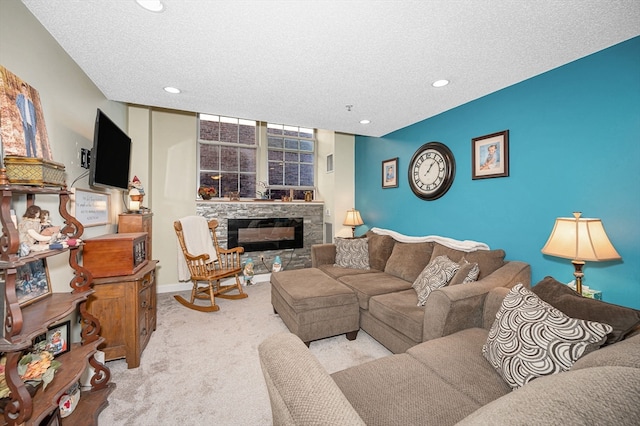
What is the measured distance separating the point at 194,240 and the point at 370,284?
2.46 metres

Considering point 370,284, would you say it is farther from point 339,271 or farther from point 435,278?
point 435,278

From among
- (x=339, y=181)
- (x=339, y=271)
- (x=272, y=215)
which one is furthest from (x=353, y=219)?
(x=272, y=215)

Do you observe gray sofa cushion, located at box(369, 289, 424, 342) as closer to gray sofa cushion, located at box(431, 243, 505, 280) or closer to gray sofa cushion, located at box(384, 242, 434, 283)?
gray sofa cushion, located at box(384, 242, 434, 283)

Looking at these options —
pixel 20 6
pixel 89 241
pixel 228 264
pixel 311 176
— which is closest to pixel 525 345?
pixel 89 241

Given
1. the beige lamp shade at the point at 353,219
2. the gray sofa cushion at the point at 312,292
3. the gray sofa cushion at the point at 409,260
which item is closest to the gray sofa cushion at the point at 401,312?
the gray sofa cushion at the point at 312,292

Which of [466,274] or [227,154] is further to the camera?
[227,154]

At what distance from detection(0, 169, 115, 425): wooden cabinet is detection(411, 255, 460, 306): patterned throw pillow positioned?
234 centimetres

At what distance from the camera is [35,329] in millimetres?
1126

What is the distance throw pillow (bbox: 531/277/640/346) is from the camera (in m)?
1.14

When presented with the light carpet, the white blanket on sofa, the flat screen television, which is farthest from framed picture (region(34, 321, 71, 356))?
the white blanket on sofa

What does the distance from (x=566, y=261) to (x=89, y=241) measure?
3.74 metres

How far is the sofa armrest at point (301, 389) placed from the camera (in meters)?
0.70

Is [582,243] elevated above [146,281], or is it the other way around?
[582,243]

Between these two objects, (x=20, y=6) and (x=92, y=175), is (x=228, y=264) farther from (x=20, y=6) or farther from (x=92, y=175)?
(x=20, y=6)
